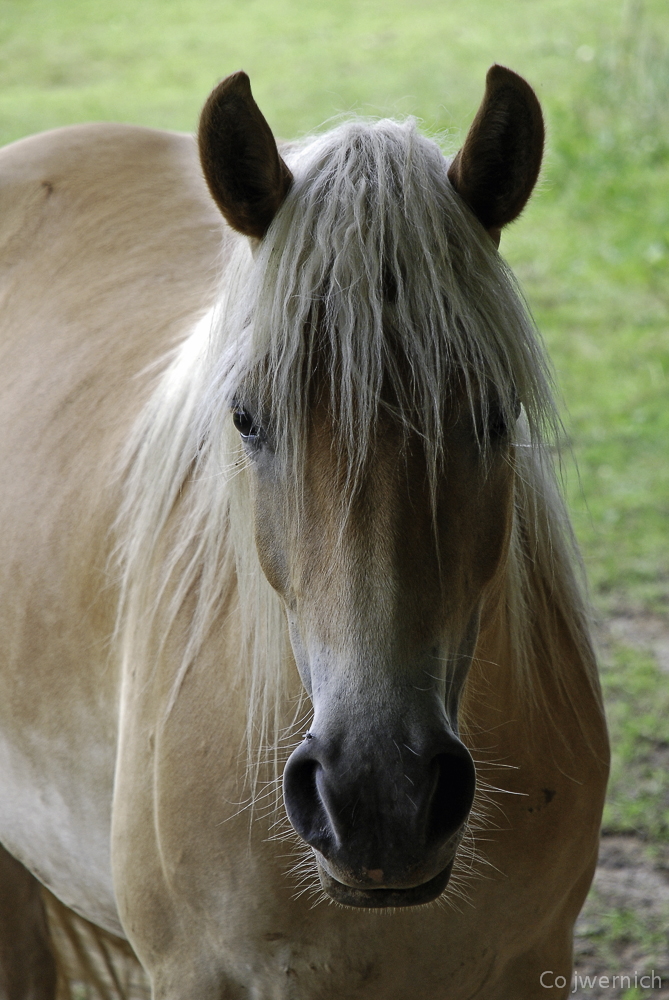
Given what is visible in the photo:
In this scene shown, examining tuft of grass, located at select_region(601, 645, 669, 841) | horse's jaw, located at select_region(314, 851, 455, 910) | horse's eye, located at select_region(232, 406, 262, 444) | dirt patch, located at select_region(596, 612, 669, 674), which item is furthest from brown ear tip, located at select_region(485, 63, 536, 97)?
dirt patch, located at select_region(596, 612, 669, 674)

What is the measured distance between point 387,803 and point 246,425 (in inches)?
21.6

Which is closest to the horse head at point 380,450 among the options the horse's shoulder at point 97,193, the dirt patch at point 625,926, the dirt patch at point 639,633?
the horse's shoulder at point 97,193

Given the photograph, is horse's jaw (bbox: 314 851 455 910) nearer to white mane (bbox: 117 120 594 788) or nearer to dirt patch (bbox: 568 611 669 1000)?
white mane (bbox: 117 120 594 788)

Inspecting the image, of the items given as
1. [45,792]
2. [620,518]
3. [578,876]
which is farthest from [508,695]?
[620,518]

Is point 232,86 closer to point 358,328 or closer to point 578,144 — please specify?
point 358,328

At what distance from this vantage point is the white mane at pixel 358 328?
4.02ft

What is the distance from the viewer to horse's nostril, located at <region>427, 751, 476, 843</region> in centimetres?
115

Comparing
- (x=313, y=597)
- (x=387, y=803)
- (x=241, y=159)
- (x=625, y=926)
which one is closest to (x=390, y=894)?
(x=387, y=803)

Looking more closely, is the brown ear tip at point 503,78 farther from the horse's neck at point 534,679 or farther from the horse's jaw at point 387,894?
the horse's jaw at point 387,894

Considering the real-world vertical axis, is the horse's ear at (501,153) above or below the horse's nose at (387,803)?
above

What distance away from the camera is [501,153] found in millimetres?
1310

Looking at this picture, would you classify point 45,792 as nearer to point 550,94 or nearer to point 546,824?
point 546,824

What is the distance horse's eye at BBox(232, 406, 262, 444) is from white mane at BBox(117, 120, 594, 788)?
0.03 m

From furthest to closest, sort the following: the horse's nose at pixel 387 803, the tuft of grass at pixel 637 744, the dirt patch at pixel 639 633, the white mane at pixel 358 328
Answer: the dirt patch at pixel 639 633 < the tuft of grass at pixel 637 744 < the white mane at pixel 358 328 < the horse's nose at pixel 387 803
